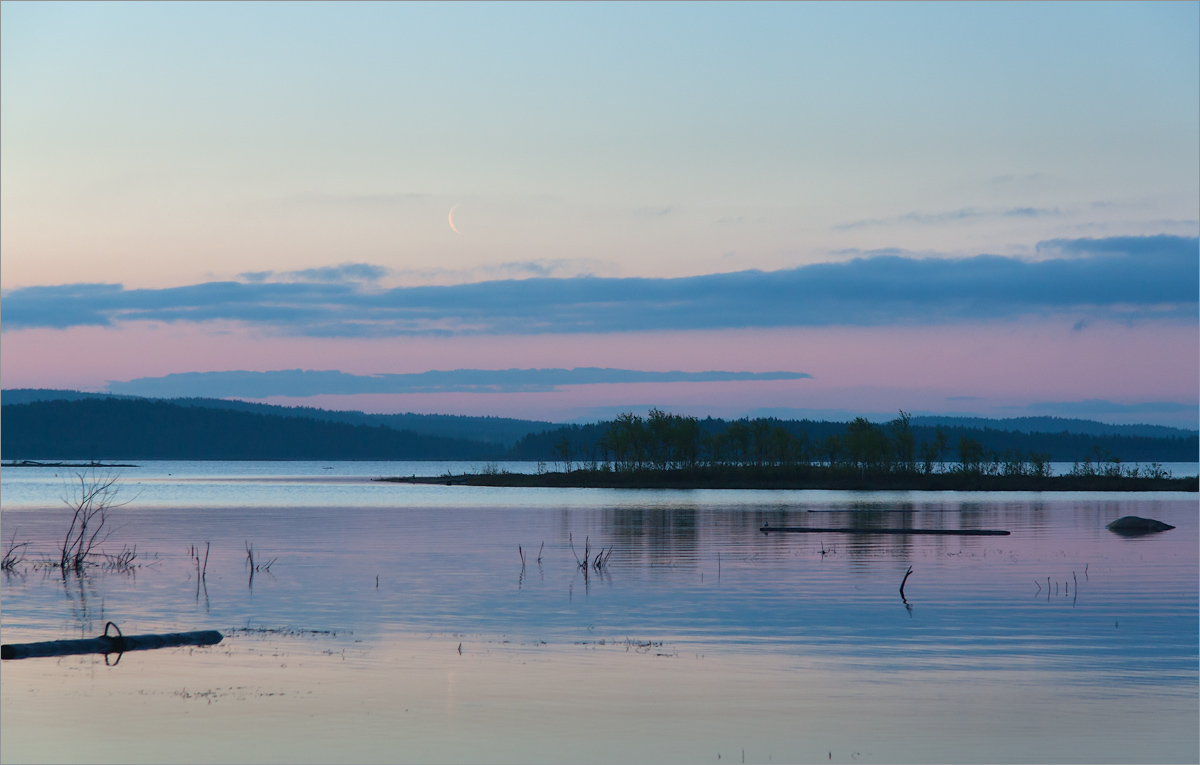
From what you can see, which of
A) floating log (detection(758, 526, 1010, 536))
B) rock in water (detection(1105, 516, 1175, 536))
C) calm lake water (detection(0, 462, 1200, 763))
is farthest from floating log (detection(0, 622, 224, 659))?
rock in water (detection(1105, 516, 1175, 536))

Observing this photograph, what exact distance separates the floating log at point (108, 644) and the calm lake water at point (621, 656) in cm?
27

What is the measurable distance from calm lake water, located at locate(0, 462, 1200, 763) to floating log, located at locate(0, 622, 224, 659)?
0.27 meters

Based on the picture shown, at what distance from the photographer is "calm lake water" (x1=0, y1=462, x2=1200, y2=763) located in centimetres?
1764

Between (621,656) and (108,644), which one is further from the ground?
(108,644)

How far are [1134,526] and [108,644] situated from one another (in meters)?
58.5

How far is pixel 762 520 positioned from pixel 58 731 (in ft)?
201

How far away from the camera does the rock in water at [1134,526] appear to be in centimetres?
6481

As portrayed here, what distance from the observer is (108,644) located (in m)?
23.3

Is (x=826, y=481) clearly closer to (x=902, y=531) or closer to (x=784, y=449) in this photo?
(x=784, y=449)

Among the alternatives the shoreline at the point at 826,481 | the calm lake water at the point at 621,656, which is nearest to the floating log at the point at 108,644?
the calm lake water at the point at 621,656

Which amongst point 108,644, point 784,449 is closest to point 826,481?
point 784,449

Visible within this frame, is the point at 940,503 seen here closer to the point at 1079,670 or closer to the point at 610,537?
the point at 610,537

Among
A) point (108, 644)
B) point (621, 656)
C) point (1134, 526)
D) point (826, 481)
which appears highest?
point (108, 644)

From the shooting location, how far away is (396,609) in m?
31.3
